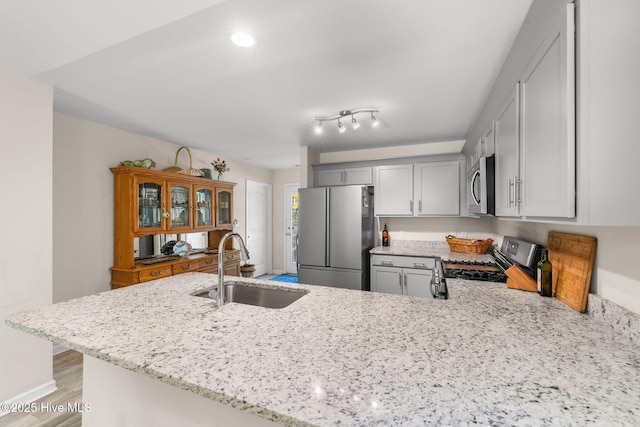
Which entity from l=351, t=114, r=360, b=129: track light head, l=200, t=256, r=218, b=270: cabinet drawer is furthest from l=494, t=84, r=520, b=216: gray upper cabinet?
l=200, t=256, r=218, b=270: cabinet drawer

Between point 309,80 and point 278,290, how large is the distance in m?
1.50

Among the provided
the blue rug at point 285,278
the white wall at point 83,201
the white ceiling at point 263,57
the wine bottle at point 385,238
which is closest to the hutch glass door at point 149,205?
the white wall at point 83,201

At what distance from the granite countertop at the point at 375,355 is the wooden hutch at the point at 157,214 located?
1956mm

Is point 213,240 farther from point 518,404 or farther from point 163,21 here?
point 518,404

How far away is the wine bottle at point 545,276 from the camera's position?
1539 mm

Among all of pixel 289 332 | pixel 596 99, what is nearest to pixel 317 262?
pixel 289 332

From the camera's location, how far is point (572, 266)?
4.52ft

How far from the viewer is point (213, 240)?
4.47 metres

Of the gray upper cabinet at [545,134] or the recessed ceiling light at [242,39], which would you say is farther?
the recessed ceiling light at [242,39]

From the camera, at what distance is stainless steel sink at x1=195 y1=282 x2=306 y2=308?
1624 mm

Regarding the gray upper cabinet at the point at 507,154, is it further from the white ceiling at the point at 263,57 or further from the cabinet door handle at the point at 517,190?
the white ceiling at the point at 263,57

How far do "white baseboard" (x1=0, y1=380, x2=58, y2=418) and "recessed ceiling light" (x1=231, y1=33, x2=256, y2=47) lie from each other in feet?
9.47

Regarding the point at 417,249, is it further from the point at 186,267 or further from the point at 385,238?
the point at 186,267

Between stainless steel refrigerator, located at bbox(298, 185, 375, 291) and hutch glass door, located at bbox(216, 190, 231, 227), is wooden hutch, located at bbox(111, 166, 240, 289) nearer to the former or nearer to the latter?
hutch glass door, located at bbox(216, 190, 231, 227)
